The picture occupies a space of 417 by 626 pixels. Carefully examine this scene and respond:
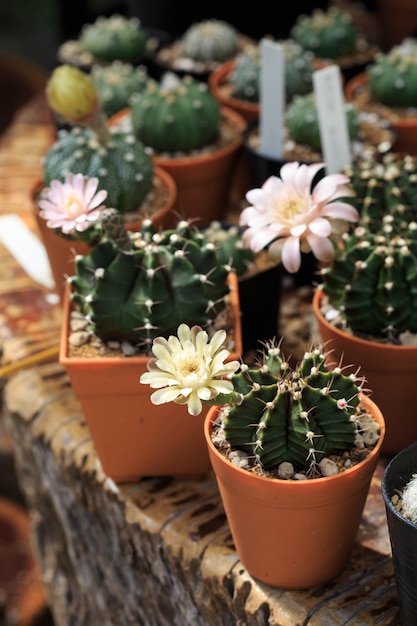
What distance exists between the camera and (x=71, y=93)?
1.38 meters

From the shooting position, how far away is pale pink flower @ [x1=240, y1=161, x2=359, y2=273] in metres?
1.08

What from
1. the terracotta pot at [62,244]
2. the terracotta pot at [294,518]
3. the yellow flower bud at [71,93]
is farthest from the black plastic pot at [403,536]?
the yellow flower bud at [71,93]

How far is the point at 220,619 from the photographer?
1162 millimetres

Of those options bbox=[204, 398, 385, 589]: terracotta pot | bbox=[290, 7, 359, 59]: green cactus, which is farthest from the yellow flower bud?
bbox=[290, 7, 359, 59]: green cactus

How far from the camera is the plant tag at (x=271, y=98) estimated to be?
1532mm

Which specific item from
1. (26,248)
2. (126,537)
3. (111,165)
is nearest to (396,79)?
(111,165)

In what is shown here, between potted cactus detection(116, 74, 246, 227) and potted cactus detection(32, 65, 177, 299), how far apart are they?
180 millimetres

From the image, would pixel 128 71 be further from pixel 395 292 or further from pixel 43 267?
pixel 395 292

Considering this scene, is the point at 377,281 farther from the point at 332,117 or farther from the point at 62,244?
the point at 62,244

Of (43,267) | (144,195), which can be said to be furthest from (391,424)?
(43,267)

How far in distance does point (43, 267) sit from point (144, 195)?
33 cm

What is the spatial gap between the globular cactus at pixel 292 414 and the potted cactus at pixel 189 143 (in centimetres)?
81

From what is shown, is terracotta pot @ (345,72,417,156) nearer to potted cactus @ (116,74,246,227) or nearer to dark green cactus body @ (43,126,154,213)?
potted cactus @ (116,74,246,227)

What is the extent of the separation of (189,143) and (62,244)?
457mm
